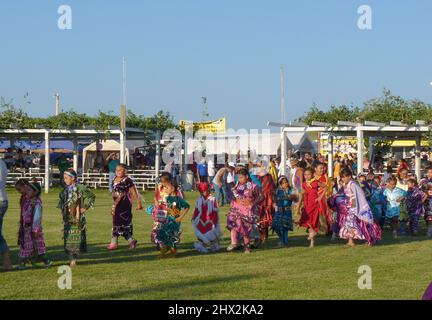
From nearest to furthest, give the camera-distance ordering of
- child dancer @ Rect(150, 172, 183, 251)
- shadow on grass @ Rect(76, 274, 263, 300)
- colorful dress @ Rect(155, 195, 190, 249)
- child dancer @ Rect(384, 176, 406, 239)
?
shadow on grass @ Rect(76, 274, 263, 300) < colorful dress @ Rect(155, 195, 190, 249) < child dancer @ Rect(150, 172, 183, 251) < child dancer @ Rect(384, 176, 406, 239)

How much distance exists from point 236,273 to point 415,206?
280 inches

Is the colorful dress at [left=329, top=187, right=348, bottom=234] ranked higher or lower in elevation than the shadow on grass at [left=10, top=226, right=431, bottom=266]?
higher

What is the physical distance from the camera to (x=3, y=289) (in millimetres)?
10250

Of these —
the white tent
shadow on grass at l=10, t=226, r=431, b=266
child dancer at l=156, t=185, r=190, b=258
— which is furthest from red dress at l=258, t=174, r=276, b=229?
the white tent

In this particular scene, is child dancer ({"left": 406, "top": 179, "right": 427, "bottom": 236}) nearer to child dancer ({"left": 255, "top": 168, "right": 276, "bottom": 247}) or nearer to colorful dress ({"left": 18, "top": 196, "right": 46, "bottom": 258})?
child dancer ({"left": 255, "top": 168, "right": 276, "bottom": 247})

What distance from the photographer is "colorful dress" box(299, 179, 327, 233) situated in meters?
15.4

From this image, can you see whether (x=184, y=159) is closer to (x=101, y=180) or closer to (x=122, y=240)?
(x=101, y=180)

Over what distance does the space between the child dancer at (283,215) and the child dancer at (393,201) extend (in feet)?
9.67

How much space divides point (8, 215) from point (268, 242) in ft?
28.9

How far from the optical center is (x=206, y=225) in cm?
1428

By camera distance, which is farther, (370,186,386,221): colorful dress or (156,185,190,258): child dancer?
(370,186,386,221): colorful dress

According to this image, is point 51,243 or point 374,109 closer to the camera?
point 51,243
